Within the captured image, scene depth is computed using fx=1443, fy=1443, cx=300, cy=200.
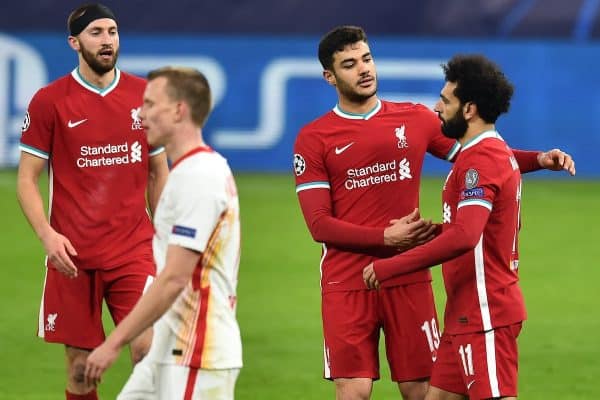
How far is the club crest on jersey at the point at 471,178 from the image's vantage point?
6.69 metres

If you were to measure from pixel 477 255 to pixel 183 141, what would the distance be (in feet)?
5.60

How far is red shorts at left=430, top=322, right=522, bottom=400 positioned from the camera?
677 cm

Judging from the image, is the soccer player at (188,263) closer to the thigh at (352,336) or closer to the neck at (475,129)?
the neck at (475,129)

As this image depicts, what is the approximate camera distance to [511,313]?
22.5 ft

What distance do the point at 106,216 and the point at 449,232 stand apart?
7.45 feet

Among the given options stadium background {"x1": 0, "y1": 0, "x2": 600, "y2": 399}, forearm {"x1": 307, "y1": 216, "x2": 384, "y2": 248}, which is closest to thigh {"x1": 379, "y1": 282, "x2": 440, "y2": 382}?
forearm {"x1": 307, "y1": 216, "x2": 384, "y2": 248}

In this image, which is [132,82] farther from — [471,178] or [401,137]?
[471,178]

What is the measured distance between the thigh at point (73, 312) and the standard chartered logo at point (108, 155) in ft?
2.01

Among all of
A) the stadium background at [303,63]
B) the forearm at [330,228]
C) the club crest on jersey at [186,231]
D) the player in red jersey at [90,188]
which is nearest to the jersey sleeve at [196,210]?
the club crest on jersey at [186,231]

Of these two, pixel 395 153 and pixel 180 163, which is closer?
pixel 180 163

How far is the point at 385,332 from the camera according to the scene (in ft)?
24.9

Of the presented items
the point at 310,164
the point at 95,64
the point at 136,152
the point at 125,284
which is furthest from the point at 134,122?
the point at 310,164

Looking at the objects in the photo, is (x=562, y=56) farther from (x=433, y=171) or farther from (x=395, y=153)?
(x=395, y=153)

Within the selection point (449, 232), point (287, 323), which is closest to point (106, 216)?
point (449, 232)
